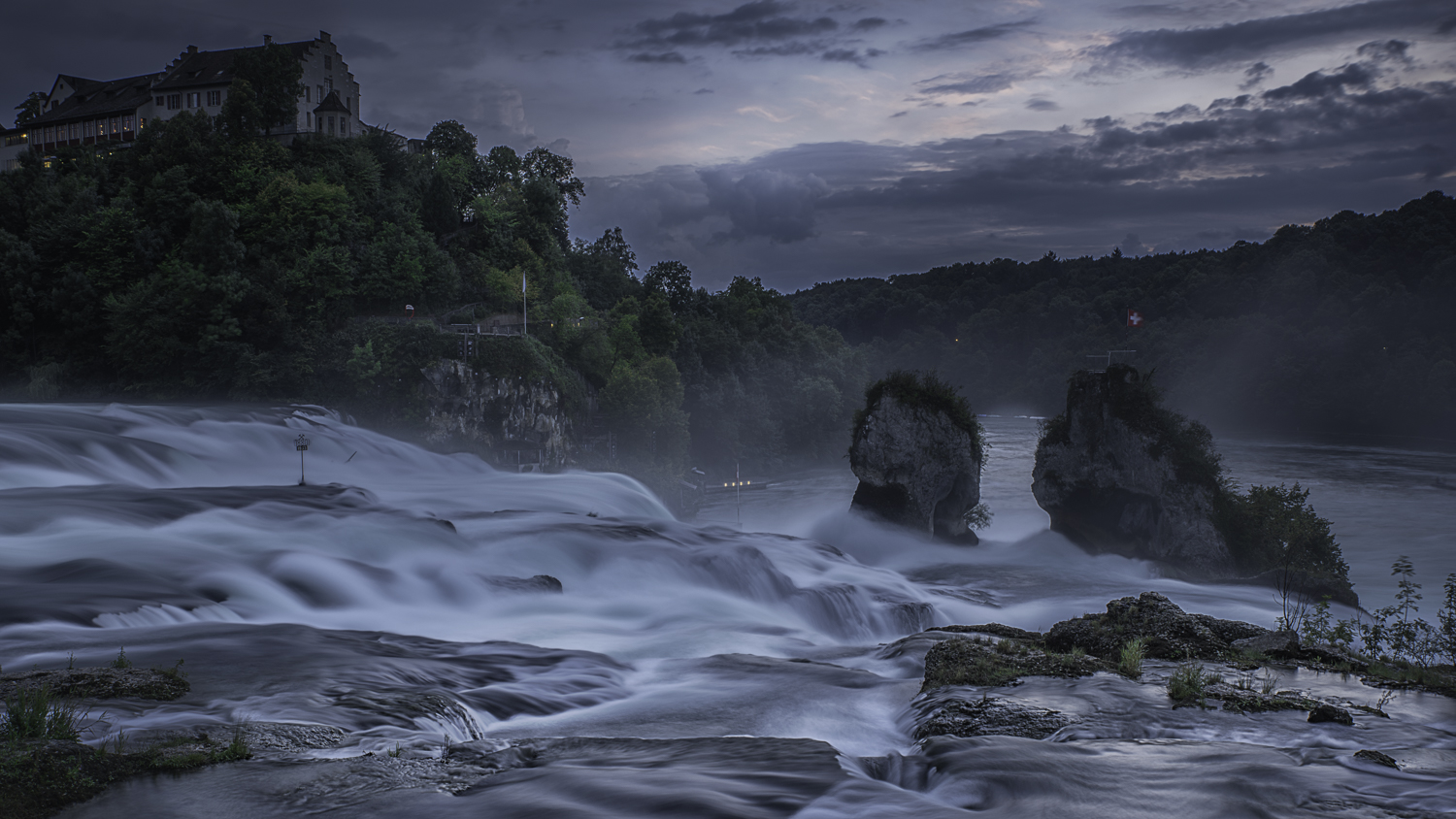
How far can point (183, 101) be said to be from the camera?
7906 cm

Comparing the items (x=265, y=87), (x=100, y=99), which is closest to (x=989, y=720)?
(x=265, y=87)

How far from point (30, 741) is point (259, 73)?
3172 inches

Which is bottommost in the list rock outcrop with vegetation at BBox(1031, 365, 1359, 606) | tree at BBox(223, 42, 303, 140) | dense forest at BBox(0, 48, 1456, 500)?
rock outcrop with vegetation at BBox(1031, 365, 1359, 606)

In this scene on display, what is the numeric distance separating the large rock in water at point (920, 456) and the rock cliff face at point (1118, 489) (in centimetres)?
475

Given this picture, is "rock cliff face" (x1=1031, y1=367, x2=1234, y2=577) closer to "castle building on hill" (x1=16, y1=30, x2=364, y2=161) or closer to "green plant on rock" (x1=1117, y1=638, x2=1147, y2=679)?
"green plant on rock" (x1=1117, y1=638, x2=1147, y2=679)

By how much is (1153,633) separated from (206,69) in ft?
308

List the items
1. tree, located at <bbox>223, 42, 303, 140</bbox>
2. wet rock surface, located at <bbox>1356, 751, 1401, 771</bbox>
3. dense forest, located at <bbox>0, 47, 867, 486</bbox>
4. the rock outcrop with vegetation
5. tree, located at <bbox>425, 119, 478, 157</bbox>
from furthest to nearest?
tree, located at <bbox>425, 119, 478, 157</bbox>, tree, located at <bbox>223, 42, 303, 140</bbox>, dense forest, located at <bbox>0, 47, 867, 486</bbox>, the rock outcrop with vegetation, wet rock surface, located at <bbox>1356, 751, 1401, 771</bbox>

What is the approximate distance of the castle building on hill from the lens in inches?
3078

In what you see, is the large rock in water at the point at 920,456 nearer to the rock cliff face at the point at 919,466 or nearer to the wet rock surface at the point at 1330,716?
the rock cliff face at the point at 919,466

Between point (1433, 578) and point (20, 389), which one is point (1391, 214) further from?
point (20, 389)

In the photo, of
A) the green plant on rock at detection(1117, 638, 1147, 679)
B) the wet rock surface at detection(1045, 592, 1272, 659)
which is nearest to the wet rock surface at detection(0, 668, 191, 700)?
the green plant on rock at detection(1117, 638, 1147, 679)

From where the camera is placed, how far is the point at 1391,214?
13738 centimetres

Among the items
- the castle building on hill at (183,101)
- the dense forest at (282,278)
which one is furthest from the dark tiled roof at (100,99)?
the dense forest at (282,278)

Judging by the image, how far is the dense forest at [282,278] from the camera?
57031 millimetres
